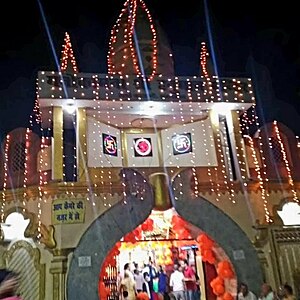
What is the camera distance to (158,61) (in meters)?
17.3

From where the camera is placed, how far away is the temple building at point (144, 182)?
12211 mm

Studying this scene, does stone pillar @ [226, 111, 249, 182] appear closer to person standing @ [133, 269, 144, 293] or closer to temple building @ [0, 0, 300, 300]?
temple building @ [0, 0, 300, 300]

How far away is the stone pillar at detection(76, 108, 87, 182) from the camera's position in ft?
43.8

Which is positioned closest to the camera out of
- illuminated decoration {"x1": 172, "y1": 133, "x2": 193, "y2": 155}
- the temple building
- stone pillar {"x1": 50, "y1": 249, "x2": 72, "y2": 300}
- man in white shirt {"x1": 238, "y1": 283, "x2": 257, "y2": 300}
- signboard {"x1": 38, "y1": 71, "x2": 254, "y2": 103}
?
man in white shirt {"x1": 238, "y1": 283, "x2": 257, "y2": 300}

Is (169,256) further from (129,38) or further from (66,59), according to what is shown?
(129,38)

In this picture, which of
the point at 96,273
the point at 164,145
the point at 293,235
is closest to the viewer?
the point at 96,273

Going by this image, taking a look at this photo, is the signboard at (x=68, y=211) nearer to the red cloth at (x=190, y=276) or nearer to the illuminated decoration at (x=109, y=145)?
the illuminated decoration at (x=109, y=145)

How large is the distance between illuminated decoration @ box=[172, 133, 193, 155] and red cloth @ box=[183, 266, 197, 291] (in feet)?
→ 14.1

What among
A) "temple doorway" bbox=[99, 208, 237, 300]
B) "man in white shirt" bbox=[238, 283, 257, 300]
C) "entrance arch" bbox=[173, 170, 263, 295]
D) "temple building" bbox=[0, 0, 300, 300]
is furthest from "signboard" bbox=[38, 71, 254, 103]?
"man in white shirt" bbox=[238, 283, 257, 300]

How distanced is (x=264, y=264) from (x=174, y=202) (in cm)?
346

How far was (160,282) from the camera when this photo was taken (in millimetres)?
13461

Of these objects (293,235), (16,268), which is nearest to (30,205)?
(16,268)

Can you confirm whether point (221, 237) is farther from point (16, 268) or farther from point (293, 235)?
point (16, 268)

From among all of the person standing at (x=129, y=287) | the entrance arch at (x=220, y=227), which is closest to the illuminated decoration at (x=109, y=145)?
the entrance arch at (x=220, y=227)
